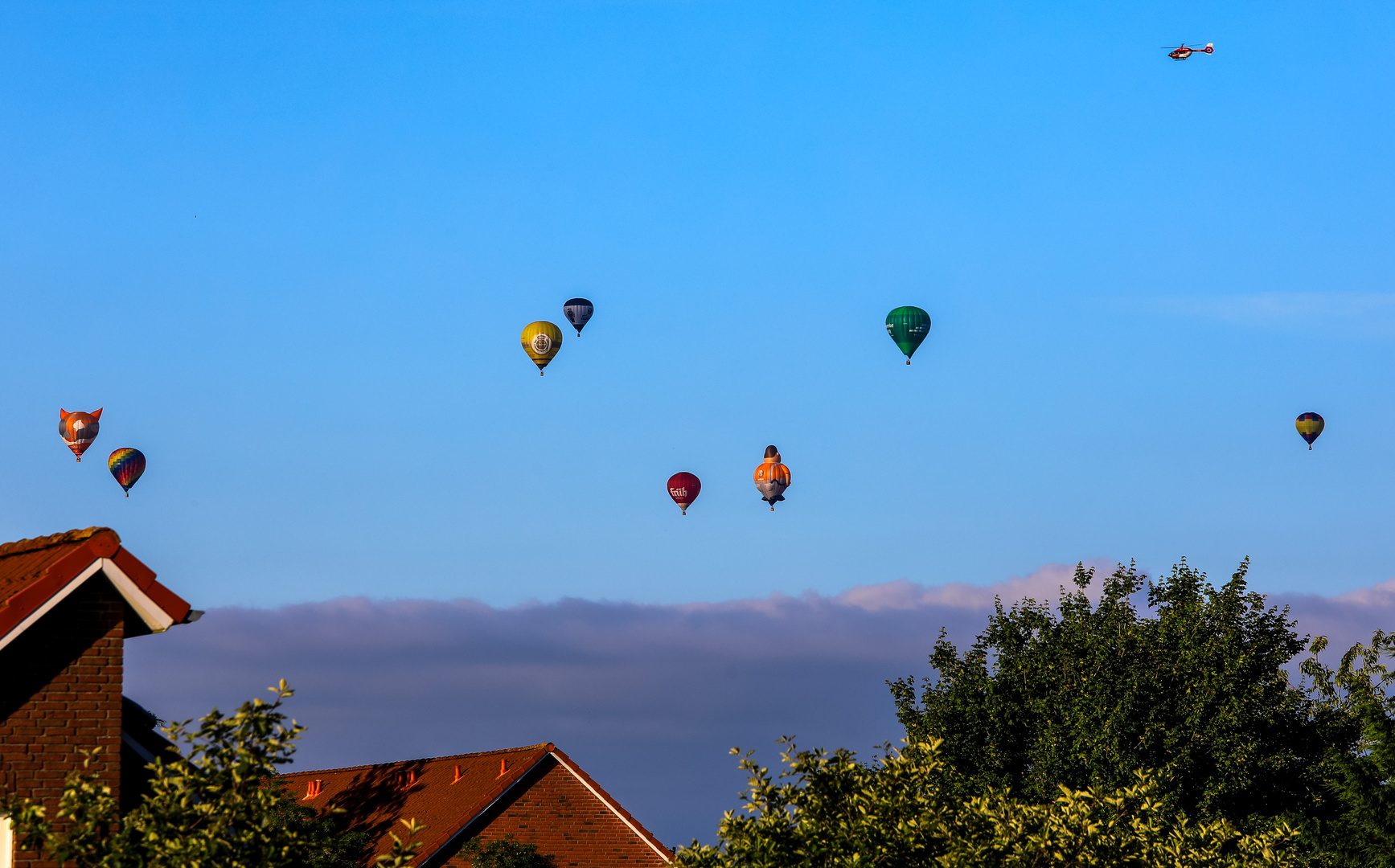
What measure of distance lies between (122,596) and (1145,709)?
42455mm

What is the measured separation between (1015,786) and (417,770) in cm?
2115

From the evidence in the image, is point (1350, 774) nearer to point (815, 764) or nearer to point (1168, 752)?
point (1168, 752)

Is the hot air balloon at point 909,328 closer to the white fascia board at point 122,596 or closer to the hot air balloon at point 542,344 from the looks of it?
the hot air balloon at point 542,344

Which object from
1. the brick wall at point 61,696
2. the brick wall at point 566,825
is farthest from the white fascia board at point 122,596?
the brick wall at point 566,825

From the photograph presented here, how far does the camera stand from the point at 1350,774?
52031 millimetres

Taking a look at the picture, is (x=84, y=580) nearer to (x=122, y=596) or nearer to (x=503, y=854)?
(x=122, y=596)

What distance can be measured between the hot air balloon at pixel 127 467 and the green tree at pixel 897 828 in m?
59.6

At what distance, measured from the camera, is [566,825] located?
44.8 m

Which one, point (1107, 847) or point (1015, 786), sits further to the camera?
point (1015, 786)

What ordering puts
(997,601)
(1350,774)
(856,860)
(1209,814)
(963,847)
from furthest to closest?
(997,601) → (1350,774) → (1209,814) → (963,847) → (856,860)

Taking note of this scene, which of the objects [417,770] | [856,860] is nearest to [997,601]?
[417,770]

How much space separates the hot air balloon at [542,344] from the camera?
75375 millimetres

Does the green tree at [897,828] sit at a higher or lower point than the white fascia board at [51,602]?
lower

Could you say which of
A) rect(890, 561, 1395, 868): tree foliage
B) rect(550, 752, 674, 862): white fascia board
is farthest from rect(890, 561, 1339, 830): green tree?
rect(550, 752, 674, 862): white fascia board
